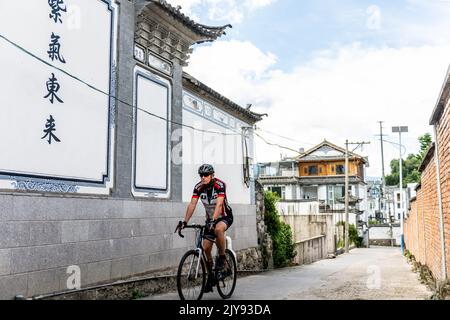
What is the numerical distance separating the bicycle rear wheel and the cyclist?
0.24 meters

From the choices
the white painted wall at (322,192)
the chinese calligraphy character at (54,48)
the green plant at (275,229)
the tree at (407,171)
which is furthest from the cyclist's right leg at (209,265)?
the tree at (407,171)

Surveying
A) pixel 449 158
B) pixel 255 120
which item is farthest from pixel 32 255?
pixel 255 120

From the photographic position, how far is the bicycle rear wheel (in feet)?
23.2

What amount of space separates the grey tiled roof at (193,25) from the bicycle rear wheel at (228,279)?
466 cm

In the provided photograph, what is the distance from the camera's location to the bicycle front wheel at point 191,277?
244 inches

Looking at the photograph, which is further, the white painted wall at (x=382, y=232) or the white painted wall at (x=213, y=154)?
the white painted wall at (x=382, y=232)

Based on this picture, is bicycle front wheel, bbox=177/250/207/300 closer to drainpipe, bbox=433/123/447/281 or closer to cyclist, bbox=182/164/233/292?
cyclist, bbox=182/164/233/292

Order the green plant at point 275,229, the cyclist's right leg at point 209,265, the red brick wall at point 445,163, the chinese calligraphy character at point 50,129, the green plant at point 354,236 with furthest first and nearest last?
the green plant at point 354,236
the green plant at point 275,229
the red brick wall at point 445,163
the cyclist's right leg at point 209,265
the chinese calligraphy character at point 50,129

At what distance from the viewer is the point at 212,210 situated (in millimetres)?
6980

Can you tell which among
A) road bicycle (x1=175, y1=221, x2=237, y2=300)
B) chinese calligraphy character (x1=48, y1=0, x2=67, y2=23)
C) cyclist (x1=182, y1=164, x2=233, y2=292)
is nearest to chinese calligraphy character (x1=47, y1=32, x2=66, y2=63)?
chinese calligraphy character (x1=48, y1=0, x2=67, y2=23)

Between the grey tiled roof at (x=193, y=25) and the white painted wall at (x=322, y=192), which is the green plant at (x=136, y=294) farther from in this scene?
the white painted wall at (x=322, y=192)

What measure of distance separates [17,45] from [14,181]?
1743 millimetres

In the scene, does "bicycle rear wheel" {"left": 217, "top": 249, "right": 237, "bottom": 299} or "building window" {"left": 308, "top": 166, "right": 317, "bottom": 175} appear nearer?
"bicycle rear wheel" {"left": 217, "top": 249, "right": 237, "bottom": 299}

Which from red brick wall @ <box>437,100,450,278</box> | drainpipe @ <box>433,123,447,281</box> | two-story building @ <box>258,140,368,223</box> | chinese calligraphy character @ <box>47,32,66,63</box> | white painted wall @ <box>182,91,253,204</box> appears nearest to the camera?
chinese calligraphy character @ <box>47,32,66,63</box>
